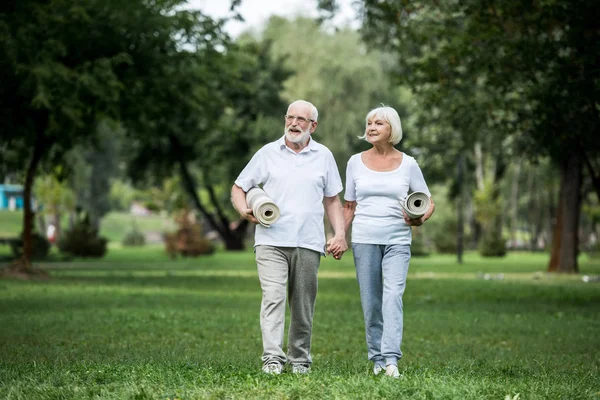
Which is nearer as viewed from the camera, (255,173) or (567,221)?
(255,173)

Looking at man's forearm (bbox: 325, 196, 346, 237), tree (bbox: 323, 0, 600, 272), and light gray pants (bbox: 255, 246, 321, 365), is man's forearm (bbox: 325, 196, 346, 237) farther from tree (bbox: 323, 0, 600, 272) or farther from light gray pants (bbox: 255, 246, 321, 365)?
tree (bbox: 323, 0, 600, 272)

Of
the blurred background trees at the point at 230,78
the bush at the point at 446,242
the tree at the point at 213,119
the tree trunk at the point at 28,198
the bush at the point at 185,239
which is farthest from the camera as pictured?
the bush at the point at 446,242

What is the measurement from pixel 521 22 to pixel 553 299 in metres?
6.33

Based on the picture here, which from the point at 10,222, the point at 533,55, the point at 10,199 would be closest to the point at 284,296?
the point at 533,55

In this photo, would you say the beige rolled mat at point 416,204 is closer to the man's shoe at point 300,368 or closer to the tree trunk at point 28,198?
the man's shoe at point 300,368

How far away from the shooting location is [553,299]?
937 inches

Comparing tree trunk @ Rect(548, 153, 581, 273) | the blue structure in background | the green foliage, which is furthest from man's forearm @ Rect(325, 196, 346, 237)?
the blue structure in background

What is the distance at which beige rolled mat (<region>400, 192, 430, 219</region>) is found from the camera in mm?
9016

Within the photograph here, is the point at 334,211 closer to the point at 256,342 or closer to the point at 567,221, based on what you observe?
the point at 256,342

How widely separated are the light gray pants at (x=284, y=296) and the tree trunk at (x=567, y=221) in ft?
84.4

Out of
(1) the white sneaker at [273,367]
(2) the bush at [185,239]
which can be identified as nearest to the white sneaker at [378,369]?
(1) the white sneaker at [273,367]

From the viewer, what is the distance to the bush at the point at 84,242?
5309 cm

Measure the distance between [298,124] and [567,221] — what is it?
90.7ft

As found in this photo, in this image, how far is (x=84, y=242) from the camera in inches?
2093
